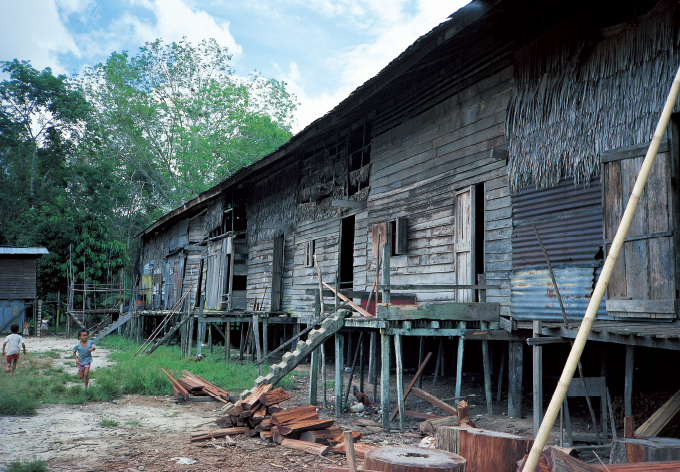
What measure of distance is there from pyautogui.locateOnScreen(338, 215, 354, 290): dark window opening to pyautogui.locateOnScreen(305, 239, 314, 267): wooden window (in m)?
0.93

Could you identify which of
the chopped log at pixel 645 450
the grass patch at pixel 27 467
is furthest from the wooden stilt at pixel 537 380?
the grass patch at pixel 27 467

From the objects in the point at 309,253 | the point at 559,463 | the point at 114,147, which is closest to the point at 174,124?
the point at 114,147

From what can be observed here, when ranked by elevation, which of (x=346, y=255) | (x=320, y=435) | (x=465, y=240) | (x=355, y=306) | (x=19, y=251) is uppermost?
(x=19, y=251)

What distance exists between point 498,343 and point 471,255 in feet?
9.67

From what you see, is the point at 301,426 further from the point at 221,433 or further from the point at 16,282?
the point at 16,282

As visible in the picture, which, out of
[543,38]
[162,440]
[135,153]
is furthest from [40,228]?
[543,38]

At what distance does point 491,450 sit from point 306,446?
3751 millimetres

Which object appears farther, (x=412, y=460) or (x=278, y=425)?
(x=278, y=425)

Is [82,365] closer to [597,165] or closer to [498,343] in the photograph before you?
[498,343]

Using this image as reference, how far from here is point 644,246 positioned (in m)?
6.77

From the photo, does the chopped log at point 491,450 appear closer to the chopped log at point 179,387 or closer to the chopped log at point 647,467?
the chopped log at point 647,467

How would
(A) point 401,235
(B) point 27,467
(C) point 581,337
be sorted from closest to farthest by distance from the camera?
(C) point 581,337, (B) point 27,467, (A) point 401,235

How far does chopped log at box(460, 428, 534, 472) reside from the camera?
3637 millimetres

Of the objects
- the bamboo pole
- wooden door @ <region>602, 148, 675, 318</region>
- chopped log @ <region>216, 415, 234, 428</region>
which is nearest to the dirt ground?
chopped log @ <region>216, 415, 234, 428</region>
